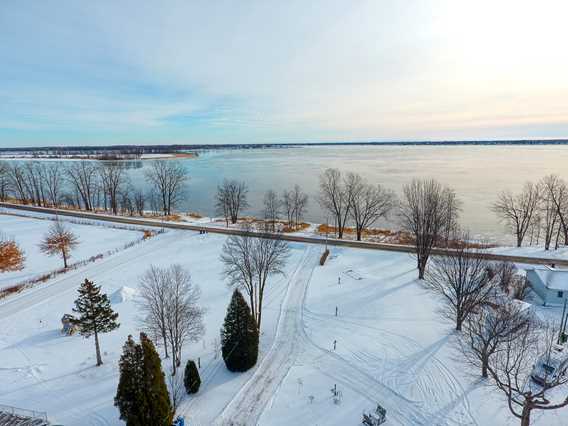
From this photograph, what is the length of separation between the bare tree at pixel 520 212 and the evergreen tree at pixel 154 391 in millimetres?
40210

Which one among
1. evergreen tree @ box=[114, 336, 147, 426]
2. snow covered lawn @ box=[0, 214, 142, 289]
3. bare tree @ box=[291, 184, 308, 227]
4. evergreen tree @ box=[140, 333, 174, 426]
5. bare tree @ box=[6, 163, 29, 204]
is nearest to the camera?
evergreen tree @ box=[114, 336, 147, 426]

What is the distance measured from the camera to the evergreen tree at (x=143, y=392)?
11750mm

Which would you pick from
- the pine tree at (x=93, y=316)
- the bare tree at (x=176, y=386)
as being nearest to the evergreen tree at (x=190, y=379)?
the bare tree at (x=176, y=386)

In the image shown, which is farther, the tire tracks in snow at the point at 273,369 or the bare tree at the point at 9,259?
the bare tree at the point at 9,259

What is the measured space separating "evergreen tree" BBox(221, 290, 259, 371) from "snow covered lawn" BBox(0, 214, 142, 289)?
23.7 m

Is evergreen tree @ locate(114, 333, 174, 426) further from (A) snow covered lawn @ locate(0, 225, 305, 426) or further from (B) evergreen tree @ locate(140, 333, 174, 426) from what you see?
(A) snow covered lawn @ locate(0, 225, 305, 426)

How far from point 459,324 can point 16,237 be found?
49.7 metres

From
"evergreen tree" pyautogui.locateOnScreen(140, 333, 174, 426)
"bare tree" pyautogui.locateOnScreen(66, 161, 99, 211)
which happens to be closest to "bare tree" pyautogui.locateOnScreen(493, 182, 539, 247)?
"evergreen tree" pyautogui.locateOnScreen(140, 333, 174, 426)

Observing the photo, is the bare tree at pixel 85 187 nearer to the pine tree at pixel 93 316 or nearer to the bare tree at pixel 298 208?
the bare tree at pixel 298 208

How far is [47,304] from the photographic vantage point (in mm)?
24125

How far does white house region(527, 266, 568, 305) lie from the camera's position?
73.3 ft

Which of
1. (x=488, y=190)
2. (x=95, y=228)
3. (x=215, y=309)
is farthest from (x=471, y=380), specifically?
(x=488, y=190)

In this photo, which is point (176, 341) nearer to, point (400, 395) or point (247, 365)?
point (247, 365)

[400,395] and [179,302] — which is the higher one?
[179,302]
